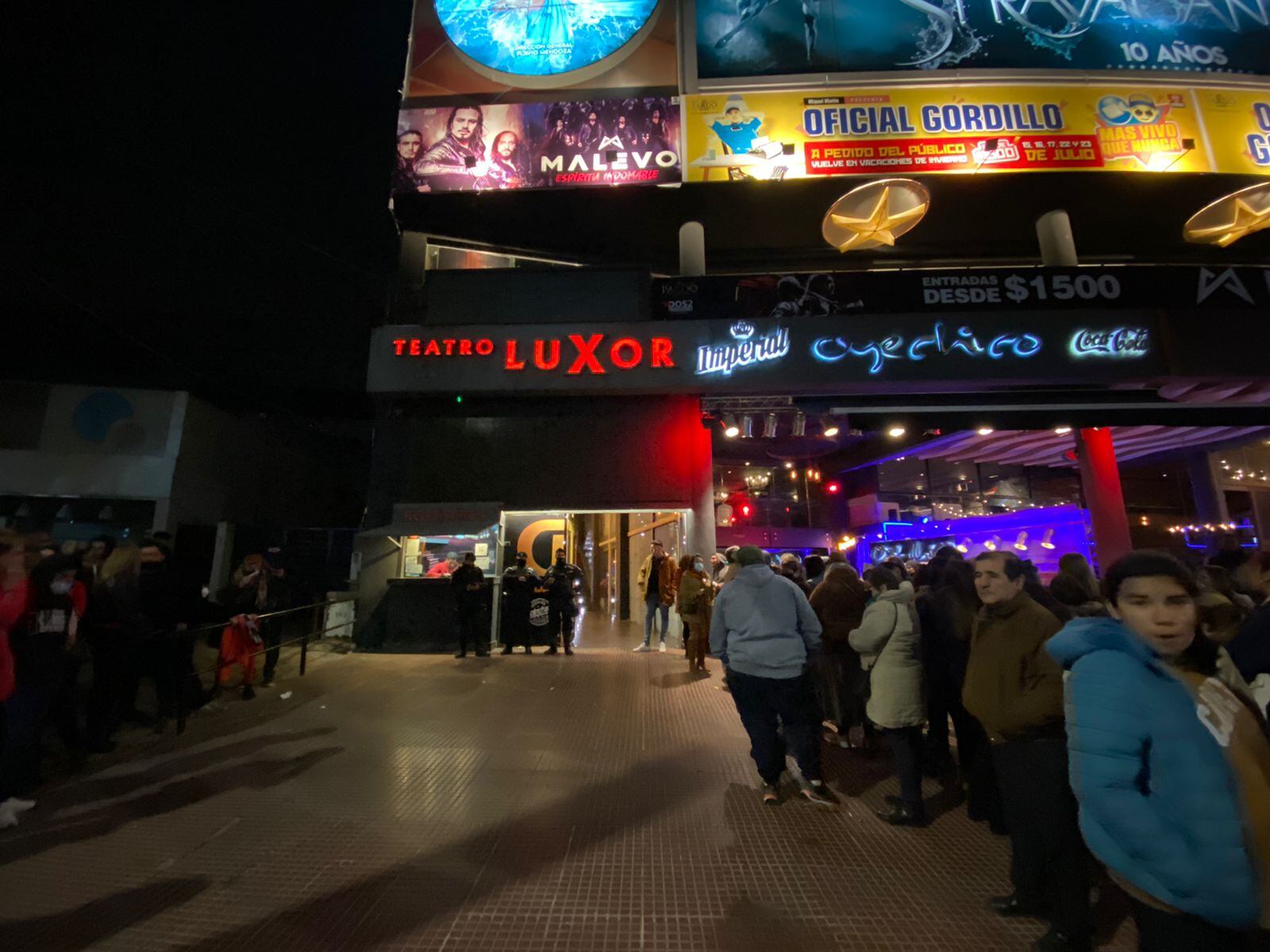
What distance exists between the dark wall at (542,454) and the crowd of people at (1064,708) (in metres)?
5.47

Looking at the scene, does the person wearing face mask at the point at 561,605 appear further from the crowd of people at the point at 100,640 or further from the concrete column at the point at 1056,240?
the concrete column at the point at 1056,240

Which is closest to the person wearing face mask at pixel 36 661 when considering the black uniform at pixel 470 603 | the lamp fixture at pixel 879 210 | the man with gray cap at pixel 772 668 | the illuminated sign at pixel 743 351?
the man with gray cap at pixel 772 668

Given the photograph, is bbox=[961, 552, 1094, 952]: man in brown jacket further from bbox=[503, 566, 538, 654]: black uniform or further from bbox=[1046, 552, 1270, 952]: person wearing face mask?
bbox=[503, 566, 538, 654]: black uniform

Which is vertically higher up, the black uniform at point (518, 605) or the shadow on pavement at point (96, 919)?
the black uniform at point (518, 605)

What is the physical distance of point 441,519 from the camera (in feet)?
30.3

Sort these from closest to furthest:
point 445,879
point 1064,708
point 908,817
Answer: point 1064,708, point 445,879, point 908,817

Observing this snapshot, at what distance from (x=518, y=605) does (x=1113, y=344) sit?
1139 centimetres

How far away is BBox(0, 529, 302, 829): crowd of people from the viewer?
353 centimetres

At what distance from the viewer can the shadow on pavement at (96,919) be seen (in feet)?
7.67

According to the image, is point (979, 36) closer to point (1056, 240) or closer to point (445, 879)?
point (1056, 240)

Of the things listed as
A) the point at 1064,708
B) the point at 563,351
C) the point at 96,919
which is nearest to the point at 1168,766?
the point at 1064,708

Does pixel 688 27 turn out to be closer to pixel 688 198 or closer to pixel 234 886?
pixel 688 198

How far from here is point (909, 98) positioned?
1071cm

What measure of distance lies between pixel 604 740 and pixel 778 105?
12.2 metres
